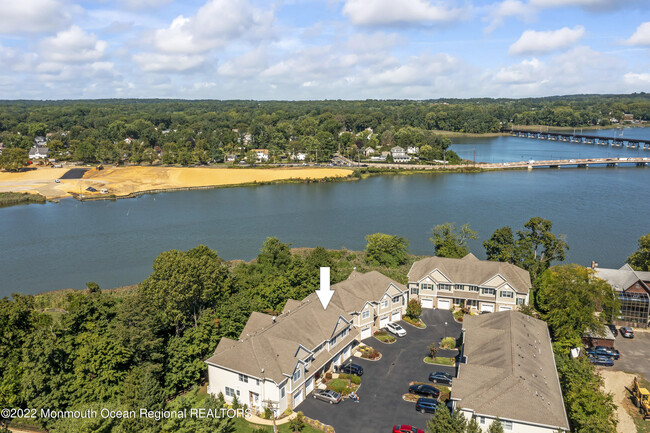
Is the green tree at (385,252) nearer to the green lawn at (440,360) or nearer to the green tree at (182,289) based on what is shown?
the green lawn at (440,360)

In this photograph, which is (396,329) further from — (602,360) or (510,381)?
(602,360)

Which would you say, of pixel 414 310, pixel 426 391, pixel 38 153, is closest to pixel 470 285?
pixel 414 310

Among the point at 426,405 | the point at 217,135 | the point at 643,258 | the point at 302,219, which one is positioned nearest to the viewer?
the point at 426,405

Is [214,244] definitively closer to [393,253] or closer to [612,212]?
[393,253]

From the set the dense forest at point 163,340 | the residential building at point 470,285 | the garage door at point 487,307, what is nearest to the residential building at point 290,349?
the dense forest at point 163,340

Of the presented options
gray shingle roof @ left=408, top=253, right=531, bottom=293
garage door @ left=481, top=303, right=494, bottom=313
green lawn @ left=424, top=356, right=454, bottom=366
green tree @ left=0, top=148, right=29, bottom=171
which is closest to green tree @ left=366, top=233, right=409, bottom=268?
gray shingle roof @ left=408, top=253, right=531, bottom=293

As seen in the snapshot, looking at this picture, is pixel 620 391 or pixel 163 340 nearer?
pixel 620 391
